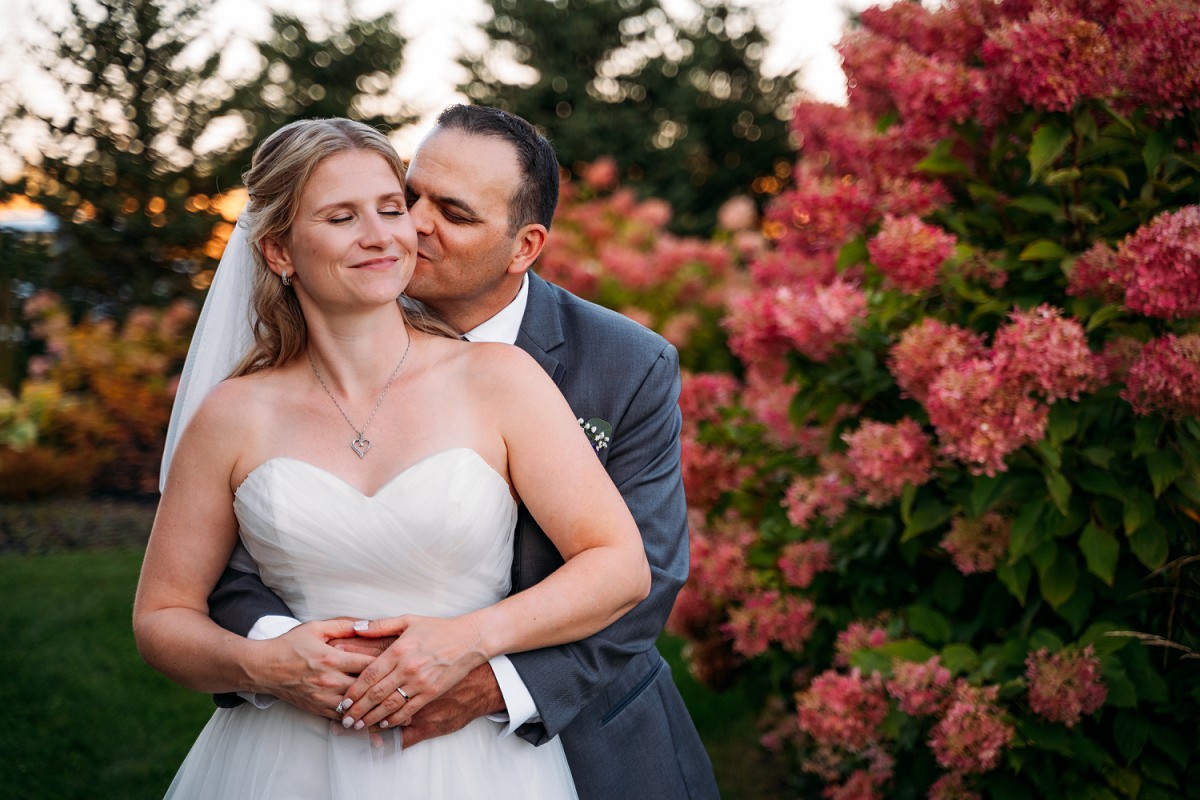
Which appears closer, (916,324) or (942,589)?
(916,324)

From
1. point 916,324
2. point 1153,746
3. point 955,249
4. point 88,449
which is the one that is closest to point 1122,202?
point 955,249

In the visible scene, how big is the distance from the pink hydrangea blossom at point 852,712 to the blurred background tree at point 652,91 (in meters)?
18.5

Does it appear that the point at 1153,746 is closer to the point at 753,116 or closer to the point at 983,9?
the point at 983,9

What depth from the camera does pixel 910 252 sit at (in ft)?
9.84

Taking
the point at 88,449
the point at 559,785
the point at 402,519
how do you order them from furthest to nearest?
the point at 88,449, the point at 559,785, the point at 402,519

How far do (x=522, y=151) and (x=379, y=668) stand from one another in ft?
4.87

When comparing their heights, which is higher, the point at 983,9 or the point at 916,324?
the point at 983,9

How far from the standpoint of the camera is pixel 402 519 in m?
2.22

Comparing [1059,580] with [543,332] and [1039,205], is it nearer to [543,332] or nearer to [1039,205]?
[1039,205]

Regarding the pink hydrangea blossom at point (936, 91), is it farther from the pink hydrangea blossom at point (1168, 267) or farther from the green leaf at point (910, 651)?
the green leaf at point (910, 651)

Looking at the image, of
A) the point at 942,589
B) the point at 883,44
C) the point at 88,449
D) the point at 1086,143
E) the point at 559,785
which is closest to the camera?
the point at 559,785

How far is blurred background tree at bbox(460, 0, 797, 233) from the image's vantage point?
2183 cm

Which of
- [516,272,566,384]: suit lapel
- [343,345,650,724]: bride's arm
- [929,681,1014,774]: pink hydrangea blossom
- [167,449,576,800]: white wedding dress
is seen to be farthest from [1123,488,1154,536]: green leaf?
[167,449,576,800]: white wedding dress

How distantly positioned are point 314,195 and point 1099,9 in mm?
2319
